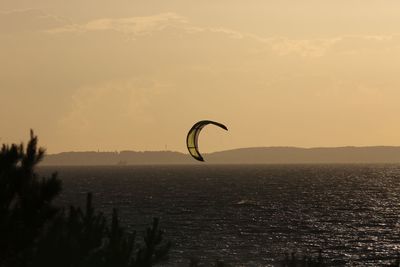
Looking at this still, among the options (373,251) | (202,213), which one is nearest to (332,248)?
(373,251)

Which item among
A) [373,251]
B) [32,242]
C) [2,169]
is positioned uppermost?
[2,169]

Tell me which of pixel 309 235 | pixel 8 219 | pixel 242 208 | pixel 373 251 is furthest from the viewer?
pixel 242 208

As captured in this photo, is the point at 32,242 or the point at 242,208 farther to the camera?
the point at 242,208

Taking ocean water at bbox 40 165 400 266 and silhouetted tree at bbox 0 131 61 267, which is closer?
silhouetted tree at bbox 0 131 61 267

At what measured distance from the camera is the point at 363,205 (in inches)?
5994

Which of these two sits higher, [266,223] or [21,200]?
[21,200]

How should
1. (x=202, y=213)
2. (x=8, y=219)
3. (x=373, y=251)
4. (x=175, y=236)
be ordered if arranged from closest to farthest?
1. (x=8, y=219)
2. (x=373, y=251)
3. (x=175, y=236)
4. (x=202, y=213)

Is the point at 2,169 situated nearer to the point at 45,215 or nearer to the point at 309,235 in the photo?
the point at 45,215

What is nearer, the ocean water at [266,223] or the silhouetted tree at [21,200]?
the silhouetted tree at [21,200]

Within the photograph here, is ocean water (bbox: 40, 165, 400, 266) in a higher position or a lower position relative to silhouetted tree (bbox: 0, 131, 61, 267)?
lower

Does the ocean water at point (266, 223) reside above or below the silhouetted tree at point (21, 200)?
below

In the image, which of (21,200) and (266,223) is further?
(266,223)

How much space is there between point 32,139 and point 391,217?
118 m

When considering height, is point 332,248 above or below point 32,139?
below
